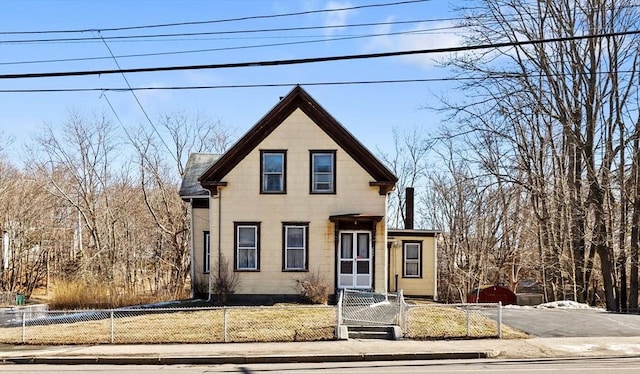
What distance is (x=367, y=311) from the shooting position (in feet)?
65.8

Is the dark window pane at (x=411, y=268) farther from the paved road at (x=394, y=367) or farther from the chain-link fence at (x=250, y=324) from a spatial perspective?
the paved road at (x=394, y=367)

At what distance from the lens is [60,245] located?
157 ft

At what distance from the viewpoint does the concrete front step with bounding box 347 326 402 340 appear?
1742cm

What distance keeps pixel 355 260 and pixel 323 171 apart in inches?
153

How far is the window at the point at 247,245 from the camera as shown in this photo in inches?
1029

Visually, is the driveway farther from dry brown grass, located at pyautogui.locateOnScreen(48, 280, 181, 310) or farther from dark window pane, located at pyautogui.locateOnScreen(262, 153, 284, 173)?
dry brown grass, located at pyautogui.locateOnScreen(48, 280, 181, 310)

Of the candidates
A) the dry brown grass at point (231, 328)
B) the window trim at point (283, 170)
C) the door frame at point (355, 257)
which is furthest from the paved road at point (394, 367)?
the window trim at point (283, 170)

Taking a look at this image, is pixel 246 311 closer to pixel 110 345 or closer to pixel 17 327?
pixel 110 345

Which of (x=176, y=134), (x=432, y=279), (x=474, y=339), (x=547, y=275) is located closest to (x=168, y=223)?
(x=176, y=134)

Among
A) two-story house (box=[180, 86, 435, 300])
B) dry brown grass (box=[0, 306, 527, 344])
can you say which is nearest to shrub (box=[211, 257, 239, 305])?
two-story house (box=[180, 86, 435, 300])

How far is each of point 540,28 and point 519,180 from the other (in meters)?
8.38

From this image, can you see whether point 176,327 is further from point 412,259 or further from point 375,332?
point 412,259

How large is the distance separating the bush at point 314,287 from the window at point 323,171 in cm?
348

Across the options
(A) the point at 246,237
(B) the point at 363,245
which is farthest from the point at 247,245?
(B) the point at 363,245
